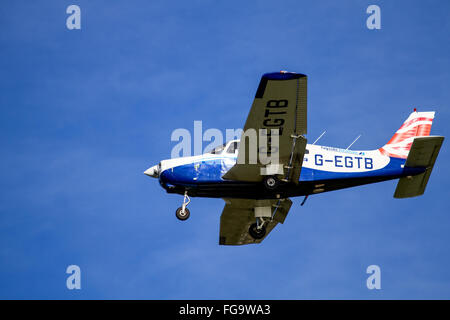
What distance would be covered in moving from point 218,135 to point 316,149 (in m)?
4.13

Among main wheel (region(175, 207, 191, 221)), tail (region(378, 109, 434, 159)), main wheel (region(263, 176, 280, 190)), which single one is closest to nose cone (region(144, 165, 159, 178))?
main wheel (region(175, 207, 191, 221))

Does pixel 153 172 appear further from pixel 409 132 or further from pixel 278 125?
pixel 409 132

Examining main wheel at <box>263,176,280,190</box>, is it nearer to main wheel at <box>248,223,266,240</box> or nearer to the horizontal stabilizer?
main wheel at <box>248,223,266,240</box>

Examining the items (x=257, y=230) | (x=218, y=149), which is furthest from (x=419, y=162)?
(x=218, y=149)

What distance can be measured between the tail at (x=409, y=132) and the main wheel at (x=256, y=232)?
6.37 meters

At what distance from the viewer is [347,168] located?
2875cm

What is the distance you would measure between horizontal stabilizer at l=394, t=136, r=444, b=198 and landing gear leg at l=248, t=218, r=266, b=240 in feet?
19.7

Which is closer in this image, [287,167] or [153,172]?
[287,167]

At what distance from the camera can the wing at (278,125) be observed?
79.3ft

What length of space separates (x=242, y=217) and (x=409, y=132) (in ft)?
27.3

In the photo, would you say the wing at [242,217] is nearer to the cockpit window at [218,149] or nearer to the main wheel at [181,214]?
the cockpit window at [218,149]

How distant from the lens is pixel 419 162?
95.7 feet
